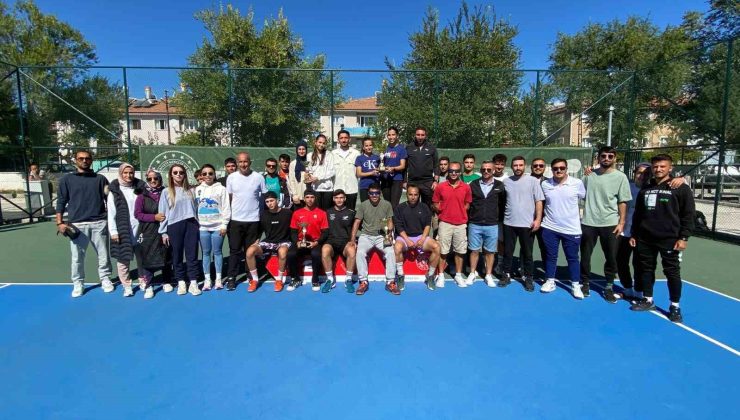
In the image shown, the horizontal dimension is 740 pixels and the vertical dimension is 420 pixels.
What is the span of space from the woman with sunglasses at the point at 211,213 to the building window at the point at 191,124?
39.7 ft

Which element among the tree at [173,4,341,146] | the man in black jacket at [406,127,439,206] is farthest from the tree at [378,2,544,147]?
the man in black jacket at [406,127,439,206]

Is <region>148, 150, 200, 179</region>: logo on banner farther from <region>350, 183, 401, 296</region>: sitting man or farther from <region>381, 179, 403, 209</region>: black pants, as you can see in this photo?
<region>350, 183, 401, 296</region>: sitting man

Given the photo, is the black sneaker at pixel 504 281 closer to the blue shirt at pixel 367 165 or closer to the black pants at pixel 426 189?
the black pants at pixel 426 189

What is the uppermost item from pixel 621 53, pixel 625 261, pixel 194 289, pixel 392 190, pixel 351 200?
pixel 621 53

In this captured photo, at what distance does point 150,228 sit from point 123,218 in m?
0.33

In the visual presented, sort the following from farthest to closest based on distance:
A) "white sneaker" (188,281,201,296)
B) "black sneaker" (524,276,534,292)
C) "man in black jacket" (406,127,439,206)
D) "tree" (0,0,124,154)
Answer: "tree" (0,0,124,154)
"man in black jacket" (406,127,439,206)
"black sneaker" (524,276,534,292)
"white sneaker" (188,281,201,296)

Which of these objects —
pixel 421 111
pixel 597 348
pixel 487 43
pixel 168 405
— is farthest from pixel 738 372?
pixel 487 43

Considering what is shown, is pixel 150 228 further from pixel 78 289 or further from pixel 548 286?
pixel 548 286

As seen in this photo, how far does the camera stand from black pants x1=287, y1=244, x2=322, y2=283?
17.5 feet

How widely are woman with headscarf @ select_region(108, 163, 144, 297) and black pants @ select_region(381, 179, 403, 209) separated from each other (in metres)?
3.38

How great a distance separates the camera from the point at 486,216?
5.29 m

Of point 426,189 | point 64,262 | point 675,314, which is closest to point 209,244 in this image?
point 426,189

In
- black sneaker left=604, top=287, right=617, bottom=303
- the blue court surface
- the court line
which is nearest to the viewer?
the blue court surface

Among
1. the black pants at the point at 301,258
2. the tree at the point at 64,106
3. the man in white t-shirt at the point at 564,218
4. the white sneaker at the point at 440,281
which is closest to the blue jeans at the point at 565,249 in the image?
the man in white t-shirt at the point at 564,218
